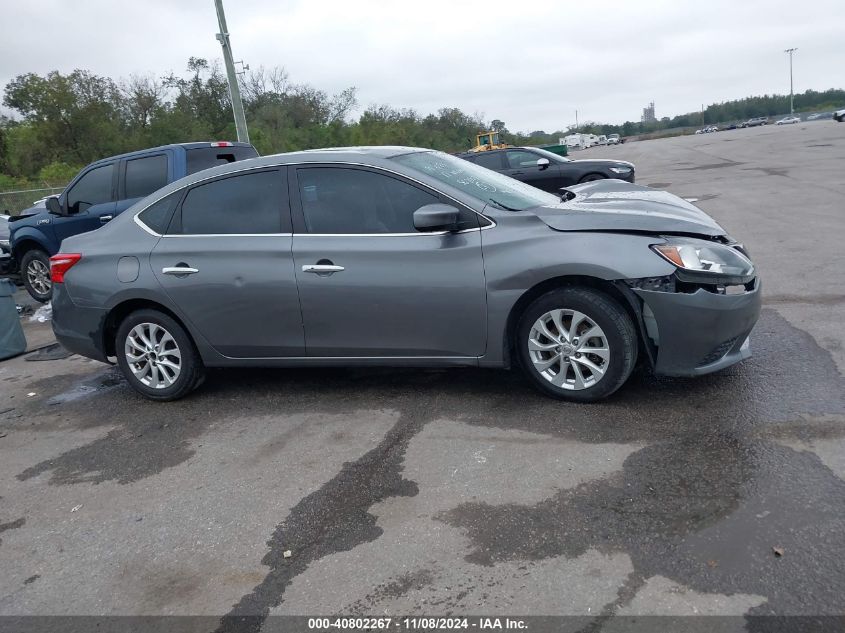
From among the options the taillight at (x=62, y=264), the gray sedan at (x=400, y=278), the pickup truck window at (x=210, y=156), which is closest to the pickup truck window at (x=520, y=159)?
the pickup truck window at (x=210, y=156)

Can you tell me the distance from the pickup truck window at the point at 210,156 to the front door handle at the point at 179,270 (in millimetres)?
4339

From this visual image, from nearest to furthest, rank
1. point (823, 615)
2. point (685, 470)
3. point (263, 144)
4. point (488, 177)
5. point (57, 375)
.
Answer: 1. point (823, 615)
2. point (685, 470)
3. point (488, 177)
4. point (57, 375)
5. point (263, 144)

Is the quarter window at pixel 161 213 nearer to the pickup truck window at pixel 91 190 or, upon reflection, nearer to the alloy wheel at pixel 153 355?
the alloy wheel at pixel 153 355

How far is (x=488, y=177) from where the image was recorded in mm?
5555

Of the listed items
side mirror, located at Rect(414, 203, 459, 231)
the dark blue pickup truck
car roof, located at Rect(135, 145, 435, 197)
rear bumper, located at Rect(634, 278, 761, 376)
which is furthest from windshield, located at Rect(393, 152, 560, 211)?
the dark blue pickup truck

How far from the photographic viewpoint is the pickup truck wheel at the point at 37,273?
11.5m

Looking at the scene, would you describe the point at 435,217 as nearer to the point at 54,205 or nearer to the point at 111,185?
the point at 111,185

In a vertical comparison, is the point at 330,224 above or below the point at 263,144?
below

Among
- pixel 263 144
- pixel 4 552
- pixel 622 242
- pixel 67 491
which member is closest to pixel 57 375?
pixel 67 491

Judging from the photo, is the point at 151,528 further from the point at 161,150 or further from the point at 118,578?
the point at 161,150

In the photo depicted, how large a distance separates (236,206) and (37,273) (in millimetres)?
7949

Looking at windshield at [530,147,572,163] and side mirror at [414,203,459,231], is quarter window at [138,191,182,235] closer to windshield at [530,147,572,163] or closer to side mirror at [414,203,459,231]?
side mirror at [414,203,459,231]

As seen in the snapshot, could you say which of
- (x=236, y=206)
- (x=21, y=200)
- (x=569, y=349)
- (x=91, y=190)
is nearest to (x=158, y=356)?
(x=236, y=206)

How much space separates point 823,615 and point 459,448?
2091 mm
